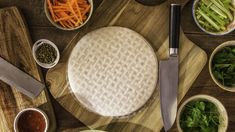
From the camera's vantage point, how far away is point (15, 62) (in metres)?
1.58

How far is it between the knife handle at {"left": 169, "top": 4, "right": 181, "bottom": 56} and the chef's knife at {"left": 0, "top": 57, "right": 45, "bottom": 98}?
500 millimetres

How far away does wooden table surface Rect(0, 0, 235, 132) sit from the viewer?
1593 mm

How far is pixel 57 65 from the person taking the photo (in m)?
1.58

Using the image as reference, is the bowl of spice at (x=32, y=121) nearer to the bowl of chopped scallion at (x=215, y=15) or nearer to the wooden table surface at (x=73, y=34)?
the wooden table surface at (x=73, y=34)

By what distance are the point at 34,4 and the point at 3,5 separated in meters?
0.12

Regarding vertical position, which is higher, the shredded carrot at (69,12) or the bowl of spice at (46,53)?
the shredded carrot at (69,12)

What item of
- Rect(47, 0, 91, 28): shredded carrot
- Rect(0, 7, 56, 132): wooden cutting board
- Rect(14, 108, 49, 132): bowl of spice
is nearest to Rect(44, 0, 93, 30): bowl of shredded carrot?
Rect(47, 0, 91, 28): shredded carrot

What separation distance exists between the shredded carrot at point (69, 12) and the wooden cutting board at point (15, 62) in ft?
0.41

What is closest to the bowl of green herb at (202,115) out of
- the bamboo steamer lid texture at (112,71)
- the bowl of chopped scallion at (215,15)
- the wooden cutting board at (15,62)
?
the bamboo steamer lid texture at (112,71)

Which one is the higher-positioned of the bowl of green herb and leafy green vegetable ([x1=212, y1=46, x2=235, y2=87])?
leafy green vegetable ([x1=212, y1=46, x2=235, y2=87])

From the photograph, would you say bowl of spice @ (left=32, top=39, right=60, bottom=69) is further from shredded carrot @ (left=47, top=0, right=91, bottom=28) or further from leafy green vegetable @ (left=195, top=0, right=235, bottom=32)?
leafy green vegetable @ (left=195, top=0, right=235, bottom=32)

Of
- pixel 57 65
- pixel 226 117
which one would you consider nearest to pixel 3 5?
pixel 57 65

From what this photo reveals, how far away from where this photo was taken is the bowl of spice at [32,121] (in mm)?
1533

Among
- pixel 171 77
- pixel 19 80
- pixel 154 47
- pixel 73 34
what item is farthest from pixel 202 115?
pixel 19 80
